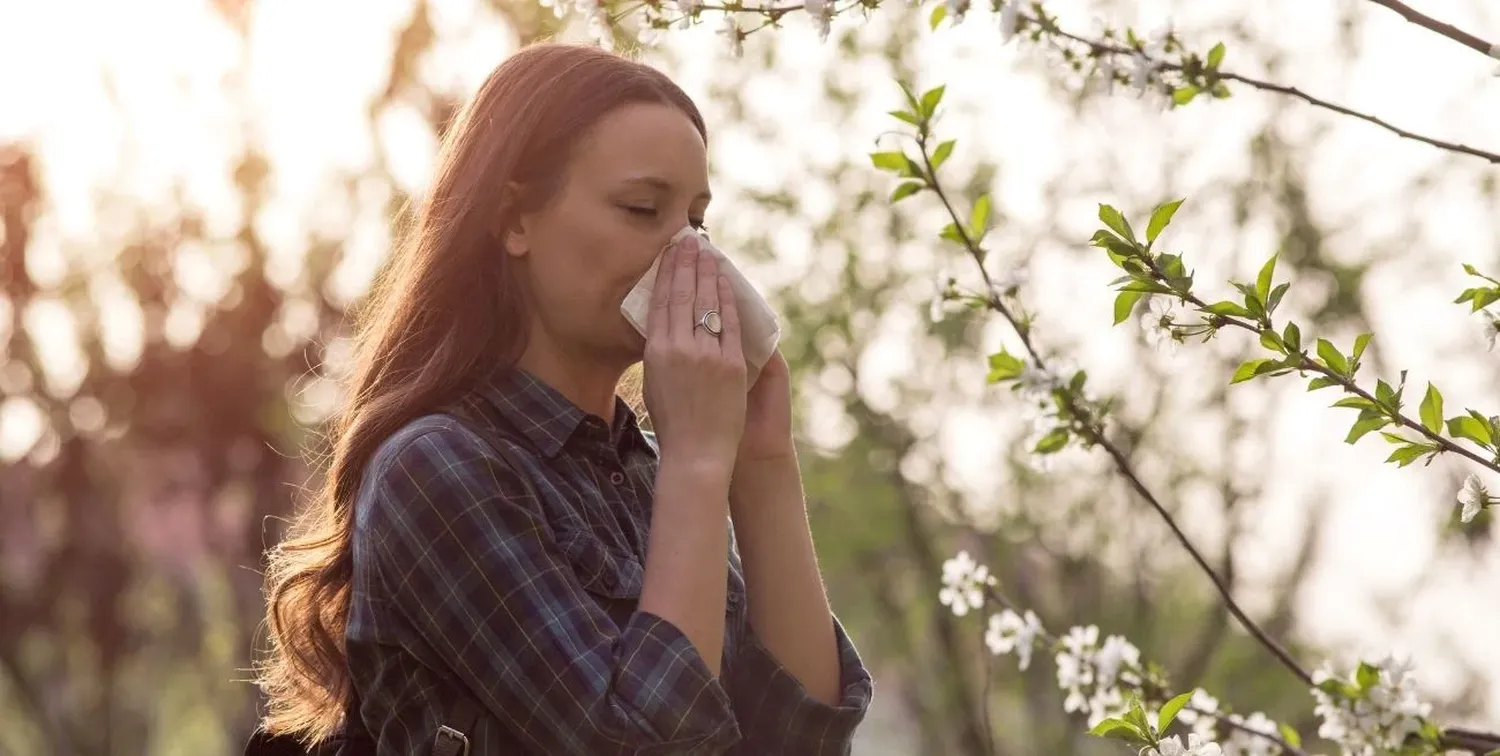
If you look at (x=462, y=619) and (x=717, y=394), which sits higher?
(x=717, y=394)

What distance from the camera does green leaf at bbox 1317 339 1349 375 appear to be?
1.79 m

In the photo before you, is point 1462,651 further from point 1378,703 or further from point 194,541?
point 194,541

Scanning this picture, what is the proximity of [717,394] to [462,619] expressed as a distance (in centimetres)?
46

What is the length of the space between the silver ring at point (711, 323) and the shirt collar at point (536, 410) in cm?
23

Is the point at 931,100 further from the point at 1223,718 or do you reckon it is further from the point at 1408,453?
the point at 1223,718

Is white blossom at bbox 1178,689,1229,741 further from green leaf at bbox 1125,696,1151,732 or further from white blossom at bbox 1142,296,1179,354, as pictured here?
white blossom at bbox 1142,296,1179,354

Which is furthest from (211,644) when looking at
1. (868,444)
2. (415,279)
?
(415,279)

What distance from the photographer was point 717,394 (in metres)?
2.12

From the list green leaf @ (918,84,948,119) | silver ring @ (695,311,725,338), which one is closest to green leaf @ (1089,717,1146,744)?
silver ring @ (695,311,725,338)

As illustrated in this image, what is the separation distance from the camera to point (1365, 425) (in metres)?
1.81

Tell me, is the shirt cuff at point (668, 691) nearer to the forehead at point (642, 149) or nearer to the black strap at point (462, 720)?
the black strap at point (462, 720)

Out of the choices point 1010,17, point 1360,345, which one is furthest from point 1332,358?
point 1010,17

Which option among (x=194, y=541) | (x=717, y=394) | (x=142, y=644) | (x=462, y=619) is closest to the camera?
(x=462, y=619)

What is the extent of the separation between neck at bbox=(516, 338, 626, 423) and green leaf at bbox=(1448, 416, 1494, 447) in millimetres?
1148
